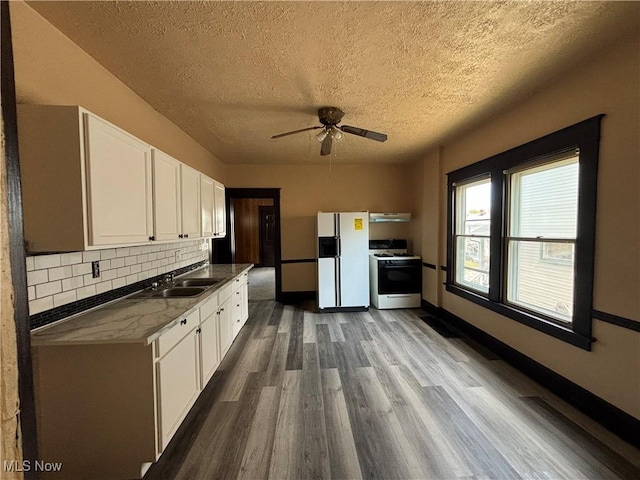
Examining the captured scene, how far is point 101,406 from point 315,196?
4.14 m

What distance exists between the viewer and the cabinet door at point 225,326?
2.61 metres

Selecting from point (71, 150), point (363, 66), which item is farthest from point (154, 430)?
point (363, 66)

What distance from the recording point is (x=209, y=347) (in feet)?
7.48

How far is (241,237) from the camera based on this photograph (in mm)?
9234

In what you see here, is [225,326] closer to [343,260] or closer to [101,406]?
[101,406]

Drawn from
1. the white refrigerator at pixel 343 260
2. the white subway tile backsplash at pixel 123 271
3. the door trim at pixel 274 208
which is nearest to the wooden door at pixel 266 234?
the door trim at pixel 274 208

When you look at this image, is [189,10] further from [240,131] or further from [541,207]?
[541,207]

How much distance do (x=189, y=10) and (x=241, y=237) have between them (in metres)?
8.16

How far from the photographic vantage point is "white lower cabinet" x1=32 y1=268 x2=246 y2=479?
54.5 inches

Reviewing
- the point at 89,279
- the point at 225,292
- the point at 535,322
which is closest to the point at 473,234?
the point at 535,322

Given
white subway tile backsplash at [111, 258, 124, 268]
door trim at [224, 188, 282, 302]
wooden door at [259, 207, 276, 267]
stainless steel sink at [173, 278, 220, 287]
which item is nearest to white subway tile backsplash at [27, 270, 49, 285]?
white subway tile backsplash at [111, 258, 124, 268]

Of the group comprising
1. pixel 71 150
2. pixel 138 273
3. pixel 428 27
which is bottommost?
pixel 138 273

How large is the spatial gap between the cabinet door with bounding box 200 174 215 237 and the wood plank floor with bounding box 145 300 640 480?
1.48m

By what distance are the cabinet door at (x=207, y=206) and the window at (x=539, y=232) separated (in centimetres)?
322
